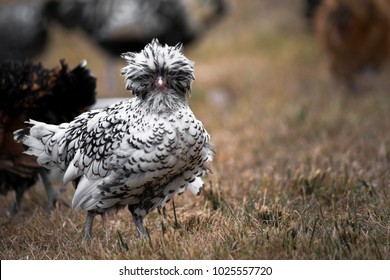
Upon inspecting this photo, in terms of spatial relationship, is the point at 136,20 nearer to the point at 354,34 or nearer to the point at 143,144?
the point at 354,34

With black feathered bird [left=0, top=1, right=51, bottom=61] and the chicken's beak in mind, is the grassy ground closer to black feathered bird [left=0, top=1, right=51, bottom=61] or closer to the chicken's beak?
the chicken's beak

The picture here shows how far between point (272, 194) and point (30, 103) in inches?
76.3

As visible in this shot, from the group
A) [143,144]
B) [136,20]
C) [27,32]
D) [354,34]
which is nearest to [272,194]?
[143,144]

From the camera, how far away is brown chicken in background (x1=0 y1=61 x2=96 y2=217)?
13.7ft

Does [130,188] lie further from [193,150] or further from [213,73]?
[213,73]

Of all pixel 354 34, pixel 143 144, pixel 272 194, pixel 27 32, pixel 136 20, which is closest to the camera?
pixel 143 144

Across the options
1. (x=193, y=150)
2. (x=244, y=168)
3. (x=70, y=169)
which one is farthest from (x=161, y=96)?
(x=244, y=168)

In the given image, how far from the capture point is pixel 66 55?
1302 cm

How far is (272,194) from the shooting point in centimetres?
423

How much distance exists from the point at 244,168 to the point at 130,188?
2.33m

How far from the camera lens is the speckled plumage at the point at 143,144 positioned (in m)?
3.01

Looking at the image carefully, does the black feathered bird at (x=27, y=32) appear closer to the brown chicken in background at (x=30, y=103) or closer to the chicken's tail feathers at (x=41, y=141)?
the brown chicken in background at (x=30, y=103)

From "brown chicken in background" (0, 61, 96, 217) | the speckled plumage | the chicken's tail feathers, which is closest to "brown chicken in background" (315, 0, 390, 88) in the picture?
"brown chicken in background" (0, 61, 96, 217)

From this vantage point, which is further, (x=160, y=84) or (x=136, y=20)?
(x=136, y=20)
